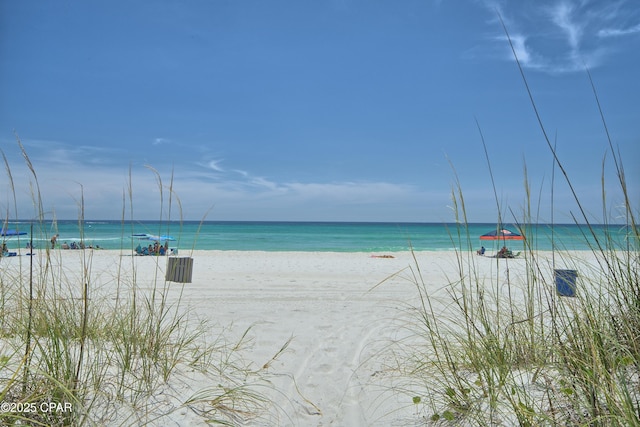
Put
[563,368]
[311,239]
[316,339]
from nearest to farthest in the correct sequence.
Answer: [563,368]
[316,339]
[311,239]

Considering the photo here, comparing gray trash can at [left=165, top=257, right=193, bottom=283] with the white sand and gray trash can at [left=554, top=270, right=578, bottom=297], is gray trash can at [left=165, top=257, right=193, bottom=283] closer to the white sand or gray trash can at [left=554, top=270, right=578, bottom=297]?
the white sand

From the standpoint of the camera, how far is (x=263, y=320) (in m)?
4.89

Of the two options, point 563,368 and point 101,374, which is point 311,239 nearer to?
point 101,374

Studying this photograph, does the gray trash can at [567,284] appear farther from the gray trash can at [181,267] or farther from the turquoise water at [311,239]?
the gray trash can at [181,267]

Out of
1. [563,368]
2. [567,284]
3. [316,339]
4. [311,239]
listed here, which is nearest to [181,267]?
[316,339]

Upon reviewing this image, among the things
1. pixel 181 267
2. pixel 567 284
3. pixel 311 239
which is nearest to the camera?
pixel 567 284

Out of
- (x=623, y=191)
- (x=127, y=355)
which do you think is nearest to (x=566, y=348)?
(x=623, y=191)

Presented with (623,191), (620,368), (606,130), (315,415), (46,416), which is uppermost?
(606,130)

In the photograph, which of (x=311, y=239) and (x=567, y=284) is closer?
(x=567, y=284)

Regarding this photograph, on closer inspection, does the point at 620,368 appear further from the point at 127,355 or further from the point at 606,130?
the point at 127,355

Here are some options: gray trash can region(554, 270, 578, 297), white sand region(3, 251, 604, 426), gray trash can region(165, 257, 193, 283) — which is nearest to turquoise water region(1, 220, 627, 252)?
gray trash can region(554, 270, 578, 297)

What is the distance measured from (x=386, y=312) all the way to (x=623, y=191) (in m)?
3.64

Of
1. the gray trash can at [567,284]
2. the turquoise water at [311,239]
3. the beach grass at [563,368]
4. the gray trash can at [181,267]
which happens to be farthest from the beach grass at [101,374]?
the gray trash can at [181,267]

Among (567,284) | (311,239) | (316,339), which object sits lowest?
(311,239)
